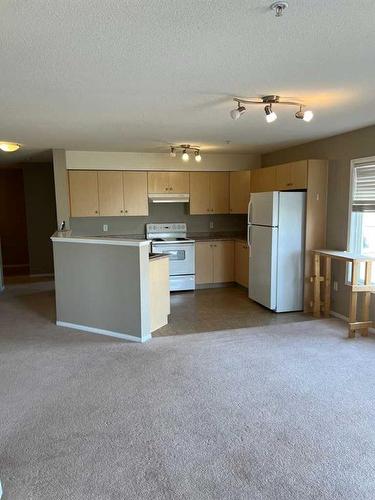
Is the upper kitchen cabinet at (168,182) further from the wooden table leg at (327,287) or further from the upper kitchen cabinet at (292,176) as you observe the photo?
the wooden table leg at (327,287)

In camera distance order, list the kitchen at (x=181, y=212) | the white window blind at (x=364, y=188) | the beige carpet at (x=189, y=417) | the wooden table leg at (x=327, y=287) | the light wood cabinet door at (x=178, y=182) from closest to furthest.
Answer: the beige carpet at (x=189, y=417) < the white window blind at (x=364, y=188) < the wooden table leg at (x=327, y=287) < the kitchen at (x=181, y=212) < the light wood cabinet door at (x=178, y=182)

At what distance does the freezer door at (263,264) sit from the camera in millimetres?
4914

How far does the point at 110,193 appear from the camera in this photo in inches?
239

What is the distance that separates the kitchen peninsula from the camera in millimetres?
3947

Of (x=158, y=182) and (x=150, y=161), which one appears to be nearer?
(x=150, y=161)

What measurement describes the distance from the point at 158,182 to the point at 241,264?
206 cm

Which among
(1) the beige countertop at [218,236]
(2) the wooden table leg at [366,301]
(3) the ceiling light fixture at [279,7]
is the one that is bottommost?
(2) the wooden table leg at [366,301]

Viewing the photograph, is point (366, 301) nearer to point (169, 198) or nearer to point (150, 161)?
point (169, 198)

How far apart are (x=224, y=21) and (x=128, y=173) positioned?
463 centimetres

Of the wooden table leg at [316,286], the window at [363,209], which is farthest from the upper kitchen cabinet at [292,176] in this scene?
the wooden table leg at [316,286]

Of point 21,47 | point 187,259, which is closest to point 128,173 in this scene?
point 187,259

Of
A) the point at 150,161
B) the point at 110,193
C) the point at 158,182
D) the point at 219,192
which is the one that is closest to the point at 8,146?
the point at 110,193

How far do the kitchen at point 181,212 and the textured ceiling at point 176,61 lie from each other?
83.0 inches

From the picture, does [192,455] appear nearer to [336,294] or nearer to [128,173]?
[336,294]
